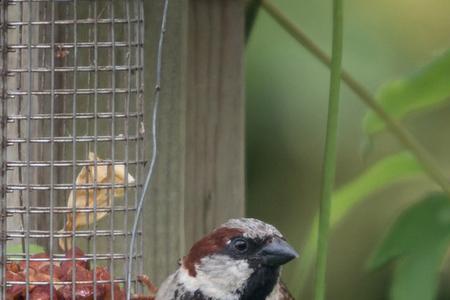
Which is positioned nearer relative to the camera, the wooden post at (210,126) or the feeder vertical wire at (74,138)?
Result: the feeder vertical wire at (74,138)

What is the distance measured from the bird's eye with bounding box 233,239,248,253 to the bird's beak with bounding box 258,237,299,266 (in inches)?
1.6

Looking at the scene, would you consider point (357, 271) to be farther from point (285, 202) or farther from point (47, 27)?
point (47, 27)

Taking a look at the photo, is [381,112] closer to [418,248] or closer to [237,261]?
[418,248]

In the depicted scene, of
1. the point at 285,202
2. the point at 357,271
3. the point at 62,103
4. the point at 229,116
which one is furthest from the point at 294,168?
the point at 62,103

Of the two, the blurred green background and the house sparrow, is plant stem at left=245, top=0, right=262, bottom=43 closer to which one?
the blurred green background

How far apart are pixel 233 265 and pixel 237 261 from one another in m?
0.02

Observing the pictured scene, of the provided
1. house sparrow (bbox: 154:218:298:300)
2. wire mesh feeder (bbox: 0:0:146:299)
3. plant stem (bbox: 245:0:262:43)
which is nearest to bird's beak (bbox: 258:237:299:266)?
house sparrow (bbox: 154:218:298:300)

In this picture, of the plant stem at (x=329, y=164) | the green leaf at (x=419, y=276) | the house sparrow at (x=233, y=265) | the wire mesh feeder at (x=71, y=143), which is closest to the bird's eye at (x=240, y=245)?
the house sparrow at (x=233, y=265)

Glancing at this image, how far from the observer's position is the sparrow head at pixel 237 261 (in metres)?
3.41

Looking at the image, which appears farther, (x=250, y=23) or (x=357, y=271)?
(x=357, y=271)

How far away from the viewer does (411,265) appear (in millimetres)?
3254

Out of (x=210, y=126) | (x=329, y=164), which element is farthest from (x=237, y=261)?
(x=329, y=164)

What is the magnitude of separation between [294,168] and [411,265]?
45.1 inches

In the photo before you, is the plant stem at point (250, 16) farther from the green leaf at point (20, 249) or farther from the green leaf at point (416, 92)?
the green leaf at point (20, 249)
